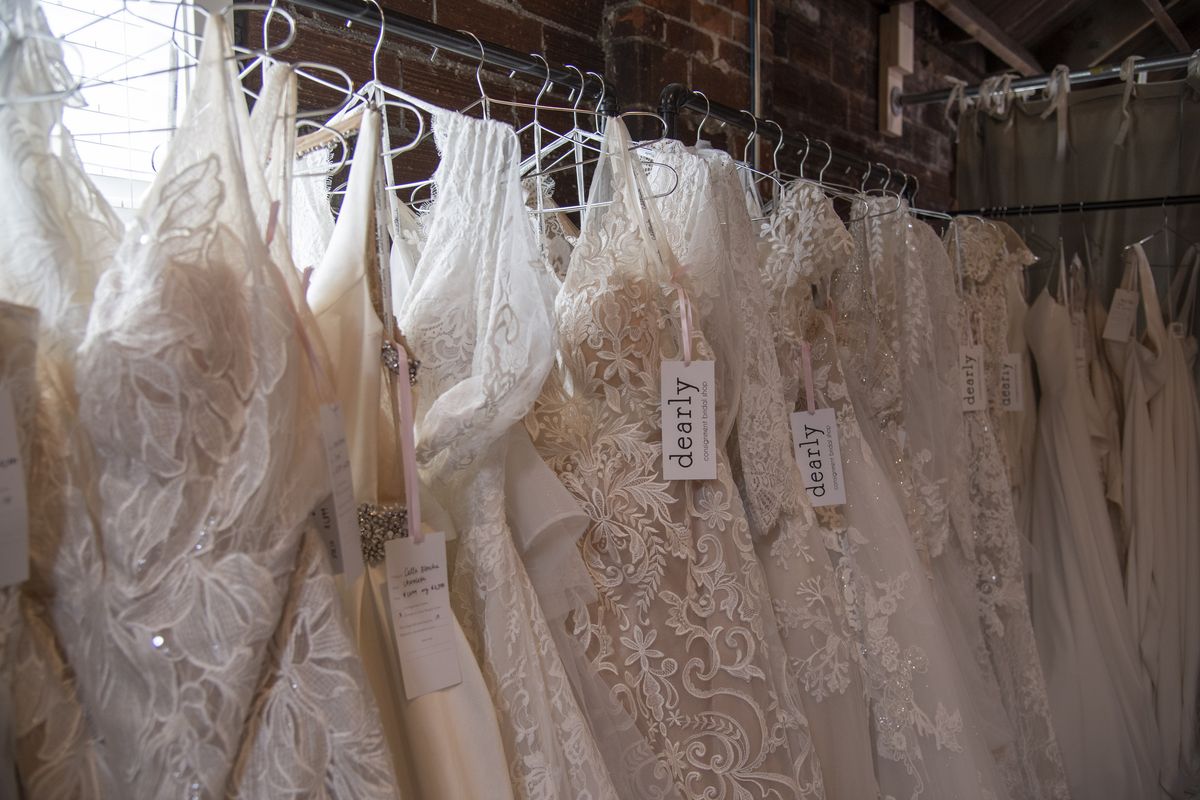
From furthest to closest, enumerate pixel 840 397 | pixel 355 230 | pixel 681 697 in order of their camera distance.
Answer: pixel 840 397, pixel 681 697, pixel 355 230

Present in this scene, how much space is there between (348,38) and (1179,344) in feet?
6.26

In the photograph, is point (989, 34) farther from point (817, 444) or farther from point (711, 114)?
point (817, 444)

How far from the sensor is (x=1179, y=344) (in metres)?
2.19

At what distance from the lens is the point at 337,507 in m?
0.75

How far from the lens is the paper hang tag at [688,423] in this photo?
1.14 m

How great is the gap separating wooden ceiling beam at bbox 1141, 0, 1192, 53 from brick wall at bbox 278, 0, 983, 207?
2.13ft

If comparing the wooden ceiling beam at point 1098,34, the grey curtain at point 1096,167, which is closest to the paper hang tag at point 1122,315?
the grey curtain at point 1096,167

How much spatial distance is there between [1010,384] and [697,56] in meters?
0.98

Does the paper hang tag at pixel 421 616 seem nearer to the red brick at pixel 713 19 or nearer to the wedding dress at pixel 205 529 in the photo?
the wedding dress at pixel 205 529

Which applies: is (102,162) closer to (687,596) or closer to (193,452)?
(193,452)

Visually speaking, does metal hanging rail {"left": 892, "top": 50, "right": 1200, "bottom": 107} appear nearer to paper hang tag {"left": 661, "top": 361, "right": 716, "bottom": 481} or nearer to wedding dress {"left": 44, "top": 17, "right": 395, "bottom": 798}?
paper hang tag {"left": 661, "top": 361, "right": 716, "bottom": 481}

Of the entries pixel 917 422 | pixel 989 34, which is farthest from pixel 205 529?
pixel 989 34

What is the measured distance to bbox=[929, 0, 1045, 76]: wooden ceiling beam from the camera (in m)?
3.01

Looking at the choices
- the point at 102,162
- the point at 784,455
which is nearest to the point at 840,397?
the point at 784,455
